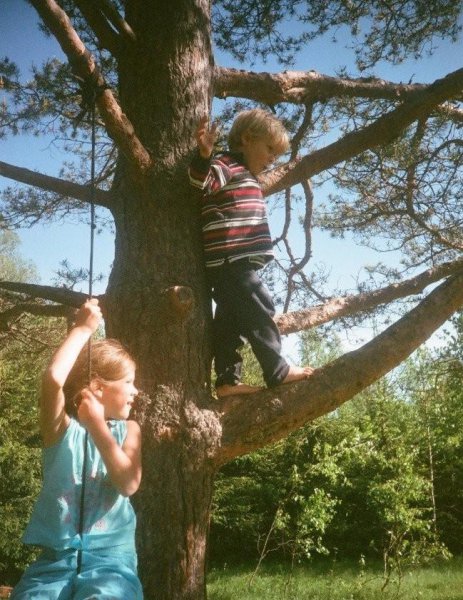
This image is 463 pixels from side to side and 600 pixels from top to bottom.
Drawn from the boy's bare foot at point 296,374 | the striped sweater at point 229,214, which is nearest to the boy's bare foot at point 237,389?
the boy's bare foot at point 296,374

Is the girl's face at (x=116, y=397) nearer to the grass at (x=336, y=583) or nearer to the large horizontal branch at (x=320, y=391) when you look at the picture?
the large horizontal branch at (x=320, y=391)

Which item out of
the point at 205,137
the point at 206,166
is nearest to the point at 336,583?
the point at 206,166

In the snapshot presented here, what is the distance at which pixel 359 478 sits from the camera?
34.6 ft

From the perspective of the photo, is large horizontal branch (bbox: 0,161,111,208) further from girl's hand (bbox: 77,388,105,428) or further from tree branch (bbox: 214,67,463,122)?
girl's hand (bbox: 77,388,105,428)

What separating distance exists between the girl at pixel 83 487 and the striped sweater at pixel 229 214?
69 cm

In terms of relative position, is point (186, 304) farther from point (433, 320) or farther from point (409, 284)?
point (409, 284)

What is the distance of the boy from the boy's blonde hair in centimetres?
24

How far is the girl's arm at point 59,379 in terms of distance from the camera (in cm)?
150

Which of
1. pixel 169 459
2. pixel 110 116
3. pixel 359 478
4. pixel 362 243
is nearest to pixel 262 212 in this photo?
pixel 110 116

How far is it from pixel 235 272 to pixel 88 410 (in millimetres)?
920

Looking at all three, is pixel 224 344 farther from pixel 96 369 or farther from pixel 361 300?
pixel 361 300

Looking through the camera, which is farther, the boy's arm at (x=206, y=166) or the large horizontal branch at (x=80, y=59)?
the boy's arm at (x=206, y=166)

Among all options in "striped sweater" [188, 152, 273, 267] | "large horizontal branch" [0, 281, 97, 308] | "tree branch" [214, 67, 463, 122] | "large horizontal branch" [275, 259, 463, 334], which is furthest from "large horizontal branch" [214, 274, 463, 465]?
"tree branch" [214, 67, 463, 122]

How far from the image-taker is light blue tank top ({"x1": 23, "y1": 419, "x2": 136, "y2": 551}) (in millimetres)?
1553
